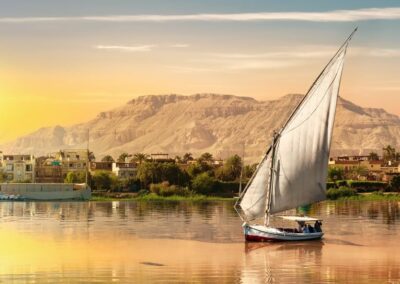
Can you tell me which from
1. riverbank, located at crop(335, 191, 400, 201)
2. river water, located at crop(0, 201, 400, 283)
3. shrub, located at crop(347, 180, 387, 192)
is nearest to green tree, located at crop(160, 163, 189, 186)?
riverbank, located at crop(335, 191, 400, 201)

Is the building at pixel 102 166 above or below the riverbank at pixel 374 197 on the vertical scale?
above

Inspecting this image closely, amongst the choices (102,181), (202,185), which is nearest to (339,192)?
(202,185)

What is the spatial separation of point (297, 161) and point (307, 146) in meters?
0.93

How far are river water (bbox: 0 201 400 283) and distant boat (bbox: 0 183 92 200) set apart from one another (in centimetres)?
4430

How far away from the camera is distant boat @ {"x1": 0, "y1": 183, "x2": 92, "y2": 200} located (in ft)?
364

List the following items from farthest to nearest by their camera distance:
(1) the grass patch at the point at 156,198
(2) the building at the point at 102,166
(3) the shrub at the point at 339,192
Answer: (2) the building at the point at 102,166
(3) the shrub at the point at 339,192
(1) the grass patch at the point at 156,198

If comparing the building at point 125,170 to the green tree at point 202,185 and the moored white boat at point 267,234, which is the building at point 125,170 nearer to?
the green tree at point 202,185

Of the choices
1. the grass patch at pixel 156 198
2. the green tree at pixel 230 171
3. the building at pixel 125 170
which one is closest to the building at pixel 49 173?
the building at pixel 125 170

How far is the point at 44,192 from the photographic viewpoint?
113125mm

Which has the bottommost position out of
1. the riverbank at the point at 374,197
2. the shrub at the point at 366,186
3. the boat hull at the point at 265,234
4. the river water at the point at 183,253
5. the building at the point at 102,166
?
the river water at the point at 183,253

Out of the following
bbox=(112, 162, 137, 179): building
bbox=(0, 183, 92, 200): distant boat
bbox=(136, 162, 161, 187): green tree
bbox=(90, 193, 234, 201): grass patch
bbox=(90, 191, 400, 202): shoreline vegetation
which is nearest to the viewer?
bbox=(90, 193, 234, 201): grass patch

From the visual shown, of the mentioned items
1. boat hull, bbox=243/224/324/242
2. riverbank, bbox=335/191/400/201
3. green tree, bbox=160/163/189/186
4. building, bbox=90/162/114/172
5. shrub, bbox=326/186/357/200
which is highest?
building, bbox=90/162/114/172

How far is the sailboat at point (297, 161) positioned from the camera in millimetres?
46344

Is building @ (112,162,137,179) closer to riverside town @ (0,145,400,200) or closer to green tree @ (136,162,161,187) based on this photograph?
riverside town @ (0,145,400,200)
